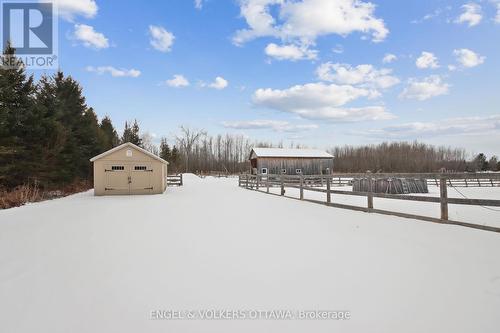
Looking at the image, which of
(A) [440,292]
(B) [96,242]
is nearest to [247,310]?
(A) [440,292]

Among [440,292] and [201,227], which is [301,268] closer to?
[440,292]

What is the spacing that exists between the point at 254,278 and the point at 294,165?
3402 cm

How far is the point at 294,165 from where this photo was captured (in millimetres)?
37312

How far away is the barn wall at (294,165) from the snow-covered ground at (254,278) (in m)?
29.7

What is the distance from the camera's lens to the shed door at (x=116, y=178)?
19.2m

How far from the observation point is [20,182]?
16625 mm

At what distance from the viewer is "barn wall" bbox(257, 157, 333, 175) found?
36531mm

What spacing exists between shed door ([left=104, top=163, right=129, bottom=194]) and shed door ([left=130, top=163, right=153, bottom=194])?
368 millimetres

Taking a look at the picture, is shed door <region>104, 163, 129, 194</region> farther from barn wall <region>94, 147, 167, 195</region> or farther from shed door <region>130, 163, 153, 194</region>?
shed door <region>130, 163, 153, 194</region>

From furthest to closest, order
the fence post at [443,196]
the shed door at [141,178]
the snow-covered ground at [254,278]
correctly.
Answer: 1. the shed door at [141,178]
2. the fence post at [443,196]
3. the snow-covered ground at [254,278]

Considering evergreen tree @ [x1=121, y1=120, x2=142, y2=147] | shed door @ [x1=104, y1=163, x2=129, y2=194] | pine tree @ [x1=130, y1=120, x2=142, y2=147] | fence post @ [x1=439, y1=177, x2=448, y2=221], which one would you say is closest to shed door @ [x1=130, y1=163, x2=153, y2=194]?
shed door @ [x1=104, y1=163, x2=129, y2=194]

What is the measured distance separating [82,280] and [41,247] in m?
2.42

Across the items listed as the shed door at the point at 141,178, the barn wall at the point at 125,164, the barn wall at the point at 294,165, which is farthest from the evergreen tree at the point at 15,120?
the barn wall at the point at 294,165

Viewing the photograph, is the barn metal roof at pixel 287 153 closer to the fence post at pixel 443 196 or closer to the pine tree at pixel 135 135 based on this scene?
the pine tree at pixel 135 135
